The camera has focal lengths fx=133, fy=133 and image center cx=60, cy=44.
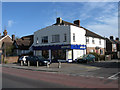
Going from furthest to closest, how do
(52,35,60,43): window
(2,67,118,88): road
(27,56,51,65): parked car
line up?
(52,35,60,43): window, (27,56,51,65): parked car, (2,67,118,88): road

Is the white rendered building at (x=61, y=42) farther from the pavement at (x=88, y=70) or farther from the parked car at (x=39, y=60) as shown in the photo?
the pavement at (x=88, y=70)

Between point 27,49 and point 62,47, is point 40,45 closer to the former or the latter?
point 62,47

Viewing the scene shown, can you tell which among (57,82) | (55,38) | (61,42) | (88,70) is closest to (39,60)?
(61,42)

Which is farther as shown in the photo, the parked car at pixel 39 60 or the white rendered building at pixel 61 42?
the white rendered building at pixel 61 42

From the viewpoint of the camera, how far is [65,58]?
2492 cm

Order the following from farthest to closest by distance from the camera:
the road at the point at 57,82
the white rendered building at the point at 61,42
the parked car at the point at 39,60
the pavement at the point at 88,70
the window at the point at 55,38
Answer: the window at the point at 55,38
the white rendered building at the point at 61,42
the parked car at the point at 39,60
the pavement at the point at 88,70
the road at the point at 57,82

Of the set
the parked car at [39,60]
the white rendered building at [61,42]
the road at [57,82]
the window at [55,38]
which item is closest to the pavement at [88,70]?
the road at [57,82]

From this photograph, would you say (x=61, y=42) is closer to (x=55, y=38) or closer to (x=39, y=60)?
(x=55, y=38)

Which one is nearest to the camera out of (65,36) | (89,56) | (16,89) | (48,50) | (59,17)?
(16,89)

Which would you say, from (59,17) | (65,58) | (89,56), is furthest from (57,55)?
(59,17)

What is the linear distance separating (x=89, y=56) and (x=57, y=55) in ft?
20.2

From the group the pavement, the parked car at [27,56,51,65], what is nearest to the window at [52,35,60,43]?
the parked car at [27,56,51,65]

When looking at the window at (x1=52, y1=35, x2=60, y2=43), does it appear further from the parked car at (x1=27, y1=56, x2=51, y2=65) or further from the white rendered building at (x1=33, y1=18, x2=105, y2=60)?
the parked car at (x1=27, y1=56, x2=51, y2=65)

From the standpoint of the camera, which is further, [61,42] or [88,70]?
[61,42]
